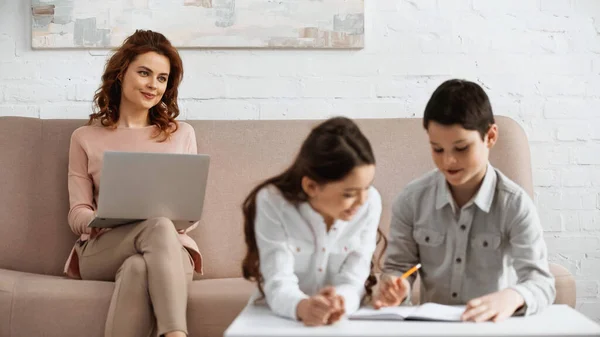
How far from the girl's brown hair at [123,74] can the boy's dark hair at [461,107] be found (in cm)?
121

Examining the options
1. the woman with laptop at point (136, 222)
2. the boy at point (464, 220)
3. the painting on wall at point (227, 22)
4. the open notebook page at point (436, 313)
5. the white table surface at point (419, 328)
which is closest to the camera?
the white table surface at point (419, 328)

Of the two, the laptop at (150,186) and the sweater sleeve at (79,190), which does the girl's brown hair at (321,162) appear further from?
the sweater sleeve at (79,190)

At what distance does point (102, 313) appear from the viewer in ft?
7.55

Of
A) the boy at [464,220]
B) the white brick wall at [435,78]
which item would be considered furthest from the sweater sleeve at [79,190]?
the boy at [464,220]

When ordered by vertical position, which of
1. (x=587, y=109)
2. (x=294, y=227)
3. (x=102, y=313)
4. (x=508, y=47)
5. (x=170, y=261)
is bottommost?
(x=102, y=313)

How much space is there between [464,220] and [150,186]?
909 millimetres

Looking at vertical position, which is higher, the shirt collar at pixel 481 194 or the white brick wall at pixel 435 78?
the white brick wall at pixel 435 78

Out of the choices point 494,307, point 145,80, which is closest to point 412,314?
point 494,307

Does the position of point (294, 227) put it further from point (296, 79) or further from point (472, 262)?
point (296, 79)

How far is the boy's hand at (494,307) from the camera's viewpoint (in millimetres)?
1515

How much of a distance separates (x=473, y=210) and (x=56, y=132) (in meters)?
1.58

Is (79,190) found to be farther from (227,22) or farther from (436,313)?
(436,313)

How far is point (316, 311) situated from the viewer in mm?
1477

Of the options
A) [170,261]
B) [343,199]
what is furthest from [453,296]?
[170,261]
